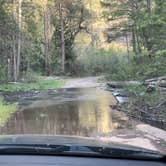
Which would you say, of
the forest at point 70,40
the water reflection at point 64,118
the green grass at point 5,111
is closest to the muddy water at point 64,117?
the water reflection at point 64,118

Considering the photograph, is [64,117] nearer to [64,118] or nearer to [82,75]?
[64,118]

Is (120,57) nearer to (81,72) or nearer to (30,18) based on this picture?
(81,72)

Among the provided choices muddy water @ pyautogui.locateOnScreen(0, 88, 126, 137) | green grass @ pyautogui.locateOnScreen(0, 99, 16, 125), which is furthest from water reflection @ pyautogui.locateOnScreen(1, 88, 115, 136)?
green grass @ pyautogui.locateOnScreen(0, 99, 16, 125)

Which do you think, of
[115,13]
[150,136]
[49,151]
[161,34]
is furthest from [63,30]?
[49,151]

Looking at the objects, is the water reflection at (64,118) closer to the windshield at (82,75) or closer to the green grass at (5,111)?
the windshield at (82,75)

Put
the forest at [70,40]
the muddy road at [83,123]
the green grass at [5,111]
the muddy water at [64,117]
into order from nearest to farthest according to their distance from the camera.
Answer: the muddy road at [83,123]
the muddy water at [64,117]
the green grass at [5,111]
the forest at [70,40]

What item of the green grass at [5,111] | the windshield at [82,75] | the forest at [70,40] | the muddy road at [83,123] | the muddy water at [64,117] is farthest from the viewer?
the forest at [70,40]

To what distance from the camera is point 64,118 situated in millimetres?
15109

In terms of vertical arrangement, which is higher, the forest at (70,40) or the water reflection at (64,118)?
the forest at (70,40)

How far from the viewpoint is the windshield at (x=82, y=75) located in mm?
12453

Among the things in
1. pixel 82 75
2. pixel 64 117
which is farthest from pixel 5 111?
pixel 82 75

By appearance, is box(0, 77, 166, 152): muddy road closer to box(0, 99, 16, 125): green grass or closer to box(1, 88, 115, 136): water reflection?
box(1, 88, 115, 136): water reflection

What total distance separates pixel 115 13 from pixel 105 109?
1287 cm

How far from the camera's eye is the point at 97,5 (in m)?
50.7
